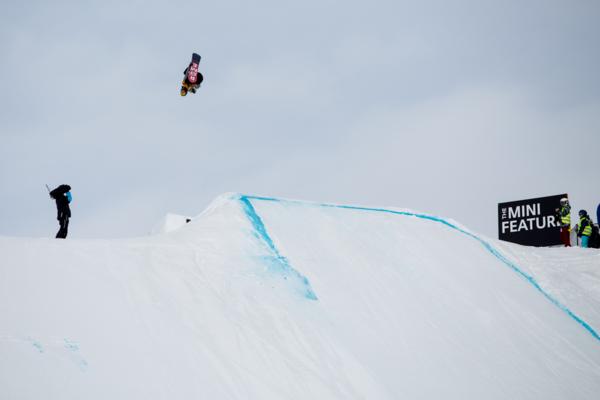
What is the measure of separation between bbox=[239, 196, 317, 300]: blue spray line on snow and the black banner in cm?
1442

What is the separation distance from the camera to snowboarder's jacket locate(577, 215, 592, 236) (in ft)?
38.6

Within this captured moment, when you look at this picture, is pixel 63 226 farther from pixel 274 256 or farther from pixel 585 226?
pixel 585 226

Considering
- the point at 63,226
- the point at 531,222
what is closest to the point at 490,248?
the point at 63,226

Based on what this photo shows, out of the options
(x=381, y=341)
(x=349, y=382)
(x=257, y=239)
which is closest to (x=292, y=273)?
(x=257, y=239)

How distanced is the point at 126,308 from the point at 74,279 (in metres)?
0.53

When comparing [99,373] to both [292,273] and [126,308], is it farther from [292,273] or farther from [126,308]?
[292,273]

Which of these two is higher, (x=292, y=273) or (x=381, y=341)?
(x=292, y=273)

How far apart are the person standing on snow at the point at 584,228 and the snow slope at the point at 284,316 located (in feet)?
17.9

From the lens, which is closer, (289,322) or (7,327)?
(7,327)

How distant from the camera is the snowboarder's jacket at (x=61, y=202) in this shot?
27.1ft

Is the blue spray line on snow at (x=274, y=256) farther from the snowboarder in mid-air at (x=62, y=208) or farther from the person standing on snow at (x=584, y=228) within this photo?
the person standing on snow at (x=584, y=228)

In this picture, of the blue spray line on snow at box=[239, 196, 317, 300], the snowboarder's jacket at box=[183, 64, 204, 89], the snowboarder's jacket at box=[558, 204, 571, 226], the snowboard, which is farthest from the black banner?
the blue spray line on snow at box=[239, 196, 317, 300]

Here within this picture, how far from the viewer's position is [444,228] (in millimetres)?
7590

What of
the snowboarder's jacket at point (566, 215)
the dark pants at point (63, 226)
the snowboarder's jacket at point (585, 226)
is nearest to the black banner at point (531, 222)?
the snowboarder's jacket at point (566, 215)
